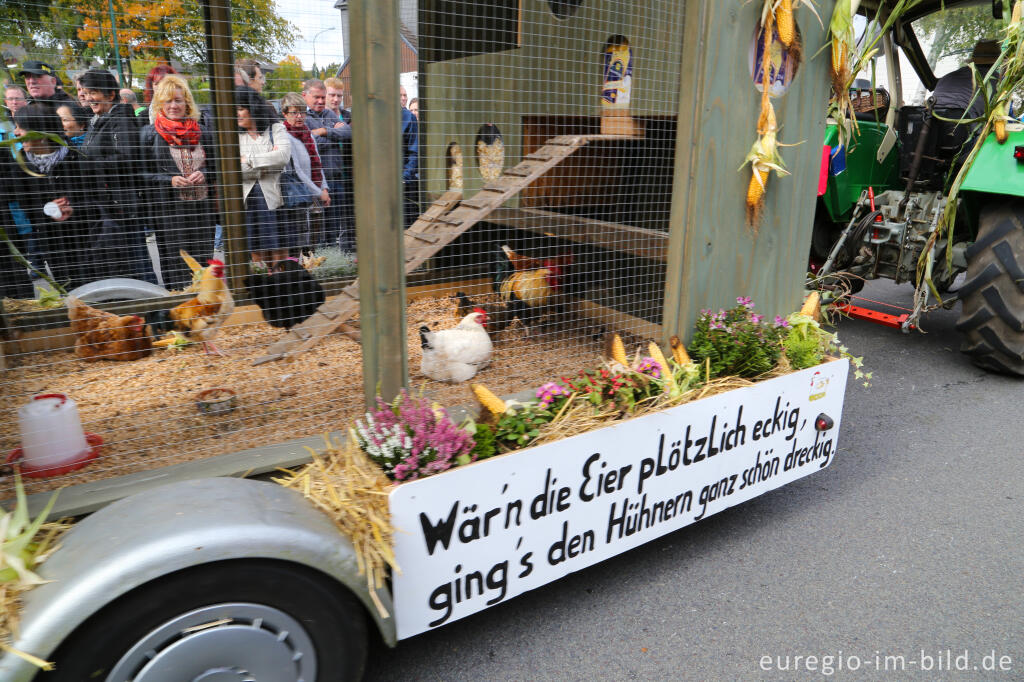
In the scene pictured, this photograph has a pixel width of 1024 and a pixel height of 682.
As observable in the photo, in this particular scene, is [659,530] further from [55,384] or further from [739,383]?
[55,384]

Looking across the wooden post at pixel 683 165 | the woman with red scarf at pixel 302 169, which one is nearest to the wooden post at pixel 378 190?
the wooden post at pixel 683 165

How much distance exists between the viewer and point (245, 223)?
381cm

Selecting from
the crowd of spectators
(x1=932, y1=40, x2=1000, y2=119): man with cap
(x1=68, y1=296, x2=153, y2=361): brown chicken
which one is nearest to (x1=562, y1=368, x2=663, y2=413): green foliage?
the crowd of spectators

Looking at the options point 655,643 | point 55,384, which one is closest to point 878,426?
point 655,643

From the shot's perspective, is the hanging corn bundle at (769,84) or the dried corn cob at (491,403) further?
the hanging corn bundle at (769,84)

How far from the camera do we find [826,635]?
82.0 inches

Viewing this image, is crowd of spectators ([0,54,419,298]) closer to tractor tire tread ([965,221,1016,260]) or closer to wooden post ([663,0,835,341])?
wooden post ([663,0,835,341])

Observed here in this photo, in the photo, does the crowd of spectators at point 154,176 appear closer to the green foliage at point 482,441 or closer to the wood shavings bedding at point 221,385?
the wood shavings bedding at point 221,385

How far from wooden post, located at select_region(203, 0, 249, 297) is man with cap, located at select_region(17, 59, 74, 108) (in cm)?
65

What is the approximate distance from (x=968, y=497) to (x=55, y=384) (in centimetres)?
420

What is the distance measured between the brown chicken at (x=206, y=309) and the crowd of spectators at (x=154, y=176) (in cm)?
27

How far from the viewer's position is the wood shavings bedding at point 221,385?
235 centimetres

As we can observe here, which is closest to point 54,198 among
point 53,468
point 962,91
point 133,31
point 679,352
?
point 133,31

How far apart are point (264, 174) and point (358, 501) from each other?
8.66 ft
